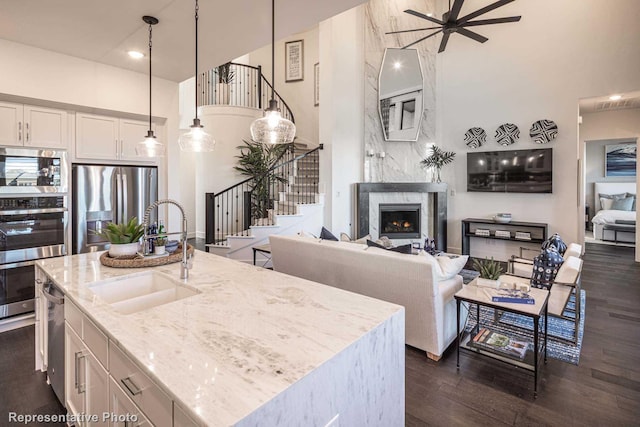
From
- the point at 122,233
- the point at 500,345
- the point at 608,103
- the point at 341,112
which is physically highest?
the point at 608,103

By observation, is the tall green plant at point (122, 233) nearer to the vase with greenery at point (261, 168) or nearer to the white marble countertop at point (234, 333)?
the white marble countertop at point (234, 333)

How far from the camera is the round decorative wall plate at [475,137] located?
6.51m

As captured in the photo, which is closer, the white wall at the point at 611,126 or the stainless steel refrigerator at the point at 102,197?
the stainless steel refrigerator at the point at 102,197

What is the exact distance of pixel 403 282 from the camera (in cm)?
267

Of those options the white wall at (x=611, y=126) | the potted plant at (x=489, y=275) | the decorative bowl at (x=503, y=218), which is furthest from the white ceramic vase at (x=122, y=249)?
→ the white wall at (x=611, y=126)

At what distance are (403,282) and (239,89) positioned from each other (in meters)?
7.30

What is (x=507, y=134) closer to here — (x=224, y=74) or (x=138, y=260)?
(x=224, y=74)

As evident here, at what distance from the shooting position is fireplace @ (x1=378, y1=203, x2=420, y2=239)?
665 centimetres

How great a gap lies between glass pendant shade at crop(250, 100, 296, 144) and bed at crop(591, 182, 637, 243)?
9316 mm

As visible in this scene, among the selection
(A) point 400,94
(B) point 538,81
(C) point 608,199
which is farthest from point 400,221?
(C) point 608,199

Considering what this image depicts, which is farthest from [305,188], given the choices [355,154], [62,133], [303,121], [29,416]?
[29,416]

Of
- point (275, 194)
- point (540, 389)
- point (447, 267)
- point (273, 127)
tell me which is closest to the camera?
point (273, 127)

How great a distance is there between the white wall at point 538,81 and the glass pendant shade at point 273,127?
220 inches

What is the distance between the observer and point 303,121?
26.6 ft
